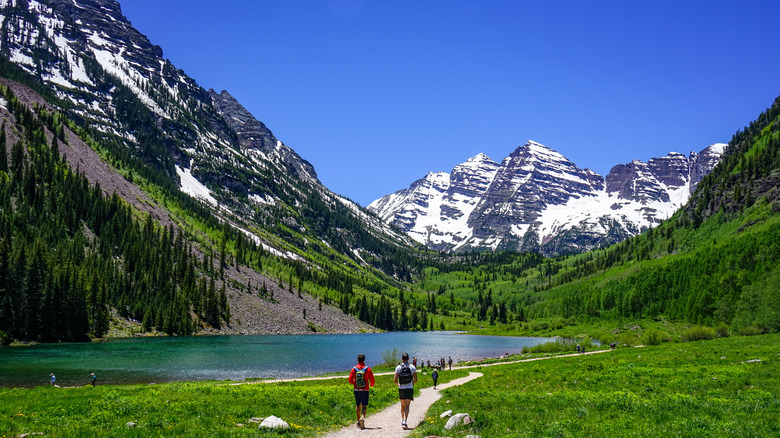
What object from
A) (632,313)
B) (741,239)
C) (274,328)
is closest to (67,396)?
(274,328)

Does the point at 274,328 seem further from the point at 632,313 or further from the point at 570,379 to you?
the point at 570,379

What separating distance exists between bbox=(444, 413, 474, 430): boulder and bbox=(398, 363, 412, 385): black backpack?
266 cm

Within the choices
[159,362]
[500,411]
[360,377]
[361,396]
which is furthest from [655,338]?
[159,362]

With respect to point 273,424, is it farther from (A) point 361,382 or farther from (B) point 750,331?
(B) point 750,331

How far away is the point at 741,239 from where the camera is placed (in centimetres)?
13262

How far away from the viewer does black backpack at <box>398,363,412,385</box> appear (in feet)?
69.4

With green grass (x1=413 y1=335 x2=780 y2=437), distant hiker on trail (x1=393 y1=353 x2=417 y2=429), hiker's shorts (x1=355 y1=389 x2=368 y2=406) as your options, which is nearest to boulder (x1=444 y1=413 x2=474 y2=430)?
green grass (x1=413 y1=335 x2=780 y2=437)

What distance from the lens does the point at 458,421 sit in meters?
19.6

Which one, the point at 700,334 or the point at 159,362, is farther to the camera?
the point at 700,334

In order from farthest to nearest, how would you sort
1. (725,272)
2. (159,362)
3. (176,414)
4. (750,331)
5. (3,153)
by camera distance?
(3,153) < (725,272) < (750,331) < (159,362) < (176,414)

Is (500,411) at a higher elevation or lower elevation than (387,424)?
higher

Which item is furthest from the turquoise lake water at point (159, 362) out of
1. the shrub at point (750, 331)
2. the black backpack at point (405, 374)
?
the shrub at point (750, 331)

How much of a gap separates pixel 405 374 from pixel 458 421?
10.5 feet

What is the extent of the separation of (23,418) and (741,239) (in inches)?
6557
